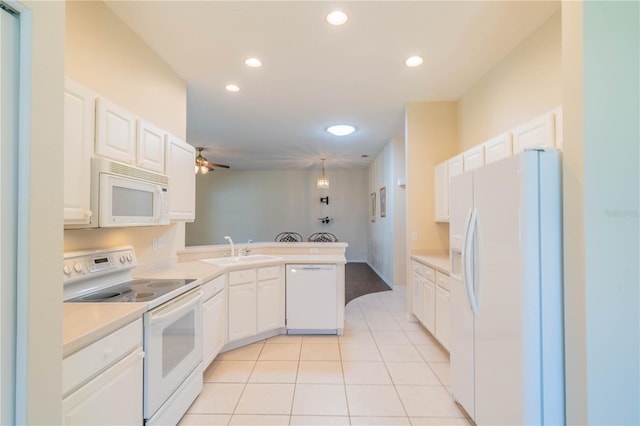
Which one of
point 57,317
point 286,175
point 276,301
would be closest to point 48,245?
point 57,317

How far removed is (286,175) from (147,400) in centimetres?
782

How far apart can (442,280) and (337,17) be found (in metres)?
2.41

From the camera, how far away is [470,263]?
177 centimetres

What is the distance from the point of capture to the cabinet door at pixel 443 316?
8.75 ft

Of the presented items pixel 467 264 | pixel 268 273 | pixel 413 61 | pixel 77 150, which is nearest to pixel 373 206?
pixel 268 273

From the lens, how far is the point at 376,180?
7465 millimetres

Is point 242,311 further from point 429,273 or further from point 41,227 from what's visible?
point 41,227

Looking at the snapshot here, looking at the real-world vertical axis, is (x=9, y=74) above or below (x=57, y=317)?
above

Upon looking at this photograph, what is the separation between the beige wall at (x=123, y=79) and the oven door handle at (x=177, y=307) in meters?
0.73

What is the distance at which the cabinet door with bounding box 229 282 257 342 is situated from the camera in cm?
290

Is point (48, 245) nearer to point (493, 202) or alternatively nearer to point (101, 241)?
point (101, 241)

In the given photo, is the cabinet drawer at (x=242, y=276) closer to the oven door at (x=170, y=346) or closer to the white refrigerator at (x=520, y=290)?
the oven door at (x=170, y=346)

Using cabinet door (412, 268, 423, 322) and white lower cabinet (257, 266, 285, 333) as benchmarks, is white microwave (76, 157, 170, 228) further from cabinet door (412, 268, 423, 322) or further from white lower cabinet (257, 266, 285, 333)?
cabinet door (412, 268, 423, 322)

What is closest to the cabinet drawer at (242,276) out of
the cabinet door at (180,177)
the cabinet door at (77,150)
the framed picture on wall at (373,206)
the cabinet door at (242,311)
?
the cabinet door at (242,311)
